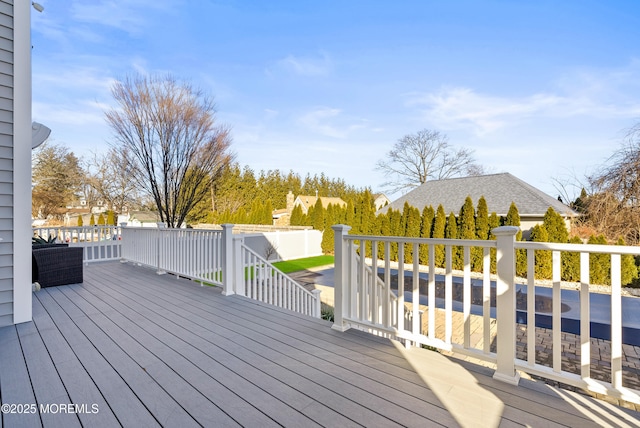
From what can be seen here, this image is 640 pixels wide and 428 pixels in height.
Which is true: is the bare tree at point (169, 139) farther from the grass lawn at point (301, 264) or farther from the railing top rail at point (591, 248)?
the railing top rail at point (591, 248)

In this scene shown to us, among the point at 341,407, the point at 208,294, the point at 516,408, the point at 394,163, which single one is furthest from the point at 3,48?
the point at 394,163

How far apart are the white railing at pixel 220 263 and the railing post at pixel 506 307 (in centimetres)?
282

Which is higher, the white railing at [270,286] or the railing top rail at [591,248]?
the railing top rail at [591,248]

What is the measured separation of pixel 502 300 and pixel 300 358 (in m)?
1.47

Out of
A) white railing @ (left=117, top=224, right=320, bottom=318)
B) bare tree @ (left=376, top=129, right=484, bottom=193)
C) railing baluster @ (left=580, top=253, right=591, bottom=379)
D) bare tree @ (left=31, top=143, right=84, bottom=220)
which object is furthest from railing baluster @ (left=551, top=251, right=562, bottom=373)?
bare tree @ (left=376, top=129, right=484, bottom=193)

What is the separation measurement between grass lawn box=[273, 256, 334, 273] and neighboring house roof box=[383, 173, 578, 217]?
5780 mm

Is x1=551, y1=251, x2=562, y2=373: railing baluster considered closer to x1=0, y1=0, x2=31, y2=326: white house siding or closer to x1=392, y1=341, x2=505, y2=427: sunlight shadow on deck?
x1=392, y1=341, x2=505, y2=427: sunlight shadow on deck

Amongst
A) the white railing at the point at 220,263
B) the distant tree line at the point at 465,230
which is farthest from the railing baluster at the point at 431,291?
the distant tree line at the point at 465,230

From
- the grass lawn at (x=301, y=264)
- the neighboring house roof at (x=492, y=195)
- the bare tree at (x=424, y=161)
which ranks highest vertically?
the bare tree at (x=424, y=161)

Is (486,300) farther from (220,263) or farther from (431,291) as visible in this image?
(220,263)

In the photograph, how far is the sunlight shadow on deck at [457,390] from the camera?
160cm

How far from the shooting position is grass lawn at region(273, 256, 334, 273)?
11008 millimetres

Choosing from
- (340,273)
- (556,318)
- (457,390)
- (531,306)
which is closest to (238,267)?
(340,273)

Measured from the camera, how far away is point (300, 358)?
232 cm
